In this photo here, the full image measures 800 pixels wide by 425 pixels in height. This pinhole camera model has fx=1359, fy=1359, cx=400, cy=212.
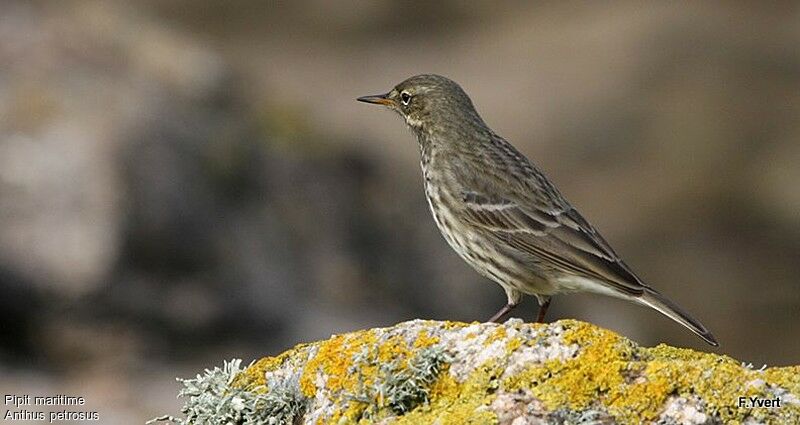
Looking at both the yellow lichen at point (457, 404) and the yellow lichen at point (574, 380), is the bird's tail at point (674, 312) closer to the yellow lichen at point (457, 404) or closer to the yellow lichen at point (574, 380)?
the yellow lichen at point (574, 380)

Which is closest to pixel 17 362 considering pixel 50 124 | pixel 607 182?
pixel 50 124

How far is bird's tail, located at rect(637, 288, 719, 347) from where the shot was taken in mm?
7223

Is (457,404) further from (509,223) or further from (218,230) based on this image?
(218,230)

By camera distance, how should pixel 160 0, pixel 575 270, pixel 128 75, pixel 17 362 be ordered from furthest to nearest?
pixel 160 0 < pixel 128 75 < pixel 17 362 < pixel 575 270

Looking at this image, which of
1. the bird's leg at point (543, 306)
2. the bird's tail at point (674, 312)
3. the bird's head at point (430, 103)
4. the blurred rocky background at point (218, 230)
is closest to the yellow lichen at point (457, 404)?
the bird's tail at point (674, 312)

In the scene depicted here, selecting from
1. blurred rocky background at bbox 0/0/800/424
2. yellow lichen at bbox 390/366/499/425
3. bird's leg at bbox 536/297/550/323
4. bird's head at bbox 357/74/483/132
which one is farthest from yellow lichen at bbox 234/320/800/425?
blurred rocky background at bbox 0/0/800/424

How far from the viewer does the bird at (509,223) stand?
26.0ft

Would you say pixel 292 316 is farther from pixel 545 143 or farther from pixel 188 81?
pixel 545 143

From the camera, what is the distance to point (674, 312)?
7410 mm

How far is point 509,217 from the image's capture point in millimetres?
8344

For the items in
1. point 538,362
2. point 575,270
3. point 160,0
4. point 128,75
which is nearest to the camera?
point 538,362

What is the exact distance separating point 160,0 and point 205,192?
46.2 feet

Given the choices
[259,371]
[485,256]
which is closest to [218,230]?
[485,256]

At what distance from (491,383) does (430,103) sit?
4.36m
